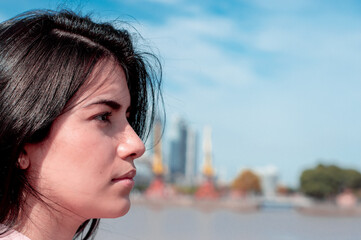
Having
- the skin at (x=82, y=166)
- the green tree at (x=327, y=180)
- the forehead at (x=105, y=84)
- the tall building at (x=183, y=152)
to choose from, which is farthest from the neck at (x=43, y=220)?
the tall building at (x=183, y=152)

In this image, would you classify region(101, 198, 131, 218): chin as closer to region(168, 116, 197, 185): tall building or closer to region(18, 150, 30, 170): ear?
region(18, 150, 30, 170): ear

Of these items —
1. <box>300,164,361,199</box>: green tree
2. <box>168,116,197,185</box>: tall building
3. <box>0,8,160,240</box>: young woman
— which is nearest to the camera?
<box>0,8,160,240</box>: young woman

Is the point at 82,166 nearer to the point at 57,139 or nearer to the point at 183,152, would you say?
the point at 57,139

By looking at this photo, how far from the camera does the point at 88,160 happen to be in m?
0.44

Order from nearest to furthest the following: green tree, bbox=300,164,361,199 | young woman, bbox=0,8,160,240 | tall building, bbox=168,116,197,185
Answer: young woman, bbox=0,8,160,240
green tree, bbox=300,164,361,199
tall building, bbox=168,116,197,185

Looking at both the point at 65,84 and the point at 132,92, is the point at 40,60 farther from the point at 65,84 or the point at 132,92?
the point at 132,92

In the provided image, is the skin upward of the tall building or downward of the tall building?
downward

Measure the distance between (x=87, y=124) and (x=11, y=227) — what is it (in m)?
0.11

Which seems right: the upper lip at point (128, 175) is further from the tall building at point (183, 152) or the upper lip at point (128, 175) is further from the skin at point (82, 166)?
the tall building at point (183, 152)

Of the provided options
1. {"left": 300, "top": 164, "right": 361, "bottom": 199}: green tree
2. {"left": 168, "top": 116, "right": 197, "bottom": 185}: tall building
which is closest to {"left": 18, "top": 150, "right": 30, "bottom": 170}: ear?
{"left": 300, "top": 164, "right": 361, "bottom": 199}: green tree

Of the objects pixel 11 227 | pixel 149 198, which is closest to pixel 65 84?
pixel 11 227

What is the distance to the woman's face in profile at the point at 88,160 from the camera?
0.44 m

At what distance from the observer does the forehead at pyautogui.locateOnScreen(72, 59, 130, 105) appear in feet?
1.50

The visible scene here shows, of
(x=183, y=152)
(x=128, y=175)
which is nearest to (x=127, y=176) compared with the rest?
(x=128, y=175)
